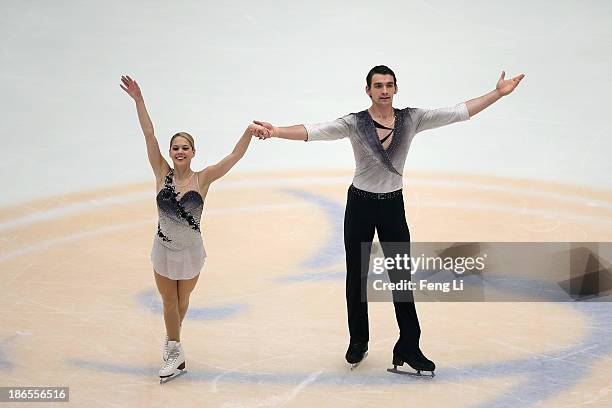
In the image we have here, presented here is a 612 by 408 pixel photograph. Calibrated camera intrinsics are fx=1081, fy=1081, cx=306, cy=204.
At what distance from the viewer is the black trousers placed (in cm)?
653

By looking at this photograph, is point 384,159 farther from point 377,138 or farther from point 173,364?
point 173,364

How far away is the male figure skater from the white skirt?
861mm

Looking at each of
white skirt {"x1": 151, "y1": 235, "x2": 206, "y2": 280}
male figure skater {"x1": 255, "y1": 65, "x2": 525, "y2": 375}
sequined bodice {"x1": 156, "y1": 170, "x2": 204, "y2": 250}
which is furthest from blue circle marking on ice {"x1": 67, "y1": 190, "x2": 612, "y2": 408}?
sequined bodice {"x1": 156, "y1": 170, "x2": 204, "y2": 250}

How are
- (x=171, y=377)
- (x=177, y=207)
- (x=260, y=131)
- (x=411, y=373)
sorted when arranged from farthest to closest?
(x=411, y=373)
(x=171, y=377)
(x=177, y=207)
(x=260, y=131)

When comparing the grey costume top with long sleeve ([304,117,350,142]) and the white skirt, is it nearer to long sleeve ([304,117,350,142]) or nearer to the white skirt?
long sleeve ([304,117,350,142])

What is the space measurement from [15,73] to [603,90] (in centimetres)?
674

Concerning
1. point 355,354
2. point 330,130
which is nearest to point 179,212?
point 330,130

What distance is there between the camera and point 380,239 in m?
6.62

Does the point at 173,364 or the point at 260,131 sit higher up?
the point at 260,131

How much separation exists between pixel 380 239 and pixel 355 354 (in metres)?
0.73

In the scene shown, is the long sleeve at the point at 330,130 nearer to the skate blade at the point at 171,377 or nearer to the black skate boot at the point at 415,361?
the black skate boot at the point at 415,361

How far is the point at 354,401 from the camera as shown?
6191mm

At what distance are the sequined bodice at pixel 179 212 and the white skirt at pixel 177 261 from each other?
3cm

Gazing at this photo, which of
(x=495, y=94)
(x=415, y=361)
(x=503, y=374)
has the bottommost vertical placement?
(x=503, y=374)
